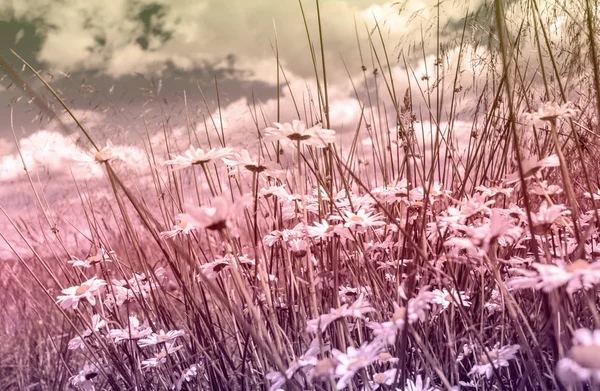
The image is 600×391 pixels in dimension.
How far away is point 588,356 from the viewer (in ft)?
1.67

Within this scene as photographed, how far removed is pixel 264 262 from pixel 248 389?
0.26 m

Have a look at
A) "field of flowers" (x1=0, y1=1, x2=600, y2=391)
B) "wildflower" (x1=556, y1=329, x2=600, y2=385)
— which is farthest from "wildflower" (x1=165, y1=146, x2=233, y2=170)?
"wildflower" (x1=556, y1=329, x2=600, y2=385)

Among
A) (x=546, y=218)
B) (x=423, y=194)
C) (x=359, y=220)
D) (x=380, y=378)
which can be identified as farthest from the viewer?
(x=423, y=194)

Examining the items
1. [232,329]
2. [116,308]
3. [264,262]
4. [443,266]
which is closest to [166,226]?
[116,308]

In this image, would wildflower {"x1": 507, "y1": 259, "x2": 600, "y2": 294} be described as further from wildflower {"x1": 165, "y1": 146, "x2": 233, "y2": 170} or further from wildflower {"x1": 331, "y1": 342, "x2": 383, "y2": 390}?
wildflower {"x1": 165, "y1": 146, "x2": 233, "y2": 170}

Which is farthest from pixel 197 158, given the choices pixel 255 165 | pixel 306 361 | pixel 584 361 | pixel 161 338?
pixel 584 361

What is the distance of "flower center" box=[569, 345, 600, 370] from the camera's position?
51 centimetres

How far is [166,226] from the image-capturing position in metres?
1.60

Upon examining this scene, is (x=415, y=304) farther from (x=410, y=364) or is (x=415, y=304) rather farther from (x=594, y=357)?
(x=410, y=364)

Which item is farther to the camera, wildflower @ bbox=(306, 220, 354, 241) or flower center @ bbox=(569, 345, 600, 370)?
wildflower @ bbox=(306, 220, 354, 241)

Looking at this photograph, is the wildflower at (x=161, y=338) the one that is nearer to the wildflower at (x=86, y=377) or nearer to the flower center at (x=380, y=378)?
the wildflower at (x=86, y=377)

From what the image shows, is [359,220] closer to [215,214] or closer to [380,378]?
[380,378]

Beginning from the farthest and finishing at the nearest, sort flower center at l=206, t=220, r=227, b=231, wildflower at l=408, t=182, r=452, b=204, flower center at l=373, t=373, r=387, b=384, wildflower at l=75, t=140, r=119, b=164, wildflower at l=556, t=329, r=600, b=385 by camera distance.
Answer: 1. wildflower at l=408, t=182, r=452, b=204
2. wildflower at l=75, t=140, r=119, b=164
3. flower center at l=373, t=373, r=387, b=384
4. flower center at l=206, t=220, r=227, b=231
5. wildflower at l=556, t=329, r=600, b=385

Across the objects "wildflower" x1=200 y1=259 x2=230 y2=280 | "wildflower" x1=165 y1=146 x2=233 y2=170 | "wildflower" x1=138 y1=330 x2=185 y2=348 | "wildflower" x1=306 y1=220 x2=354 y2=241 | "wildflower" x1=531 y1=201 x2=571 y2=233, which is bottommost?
"wildflower" x1=138 y1=330 x2=185 y2=348
